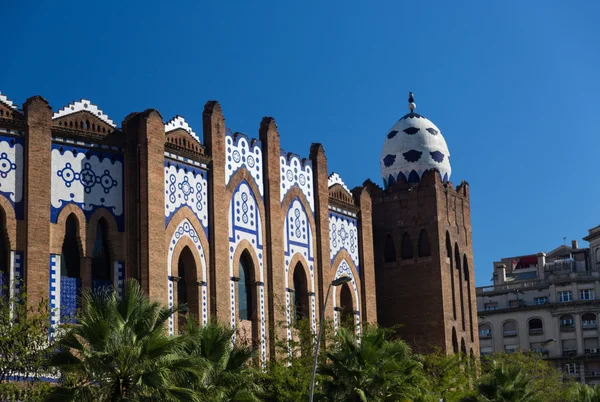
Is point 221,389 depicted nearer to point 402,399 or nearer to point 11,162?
point 402,399

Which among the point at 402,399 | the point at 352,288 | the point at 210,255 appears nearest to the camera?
the point at 402,399

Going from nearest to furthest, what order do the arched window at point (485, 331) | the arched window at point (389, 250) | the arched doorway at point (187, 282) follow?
the arched doorway at point (187, 282) → the arched window at point (389, 250) → the arched window at point (485, 331)

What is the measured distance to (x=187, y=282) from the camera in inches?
1315

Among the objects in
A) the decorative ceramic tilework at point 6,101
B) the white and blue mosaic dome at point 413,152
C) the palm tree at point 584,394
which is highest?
the white and blue mosaic dome at point 413,152

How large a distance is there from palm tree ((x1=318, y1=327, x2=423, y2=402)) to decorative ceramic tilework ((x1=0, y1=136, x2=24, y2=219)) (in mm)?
9214

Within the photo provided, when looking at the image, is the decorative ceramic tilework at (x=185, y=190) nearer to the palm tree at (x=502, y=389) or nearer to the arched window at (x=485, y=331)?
the palm tree at (x=502, y=389)

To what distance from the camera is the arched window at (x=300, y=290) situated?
3828cm

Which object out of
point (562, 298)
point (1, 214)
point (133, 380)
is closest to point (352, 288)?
point (1, 214)

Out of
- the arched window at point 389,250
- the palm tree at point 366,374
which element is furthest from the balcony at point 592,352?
the palm tree at point 366,374

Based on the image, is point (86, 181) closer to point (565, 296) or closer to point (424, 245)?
point (424, 245)

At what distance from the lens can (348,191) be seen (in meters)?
42.3

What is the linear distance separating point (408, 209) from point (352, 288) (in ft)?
16.6

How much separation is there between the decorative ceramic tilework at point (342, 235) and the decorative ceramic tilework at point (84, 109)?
11525 mm

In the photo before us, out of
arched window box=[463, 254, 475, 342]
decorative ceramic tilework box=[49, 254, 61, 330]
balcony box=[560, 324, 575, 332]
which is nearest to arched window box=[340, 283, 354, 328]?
arched window box=[463, 254, 475, 342]
